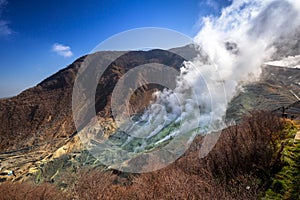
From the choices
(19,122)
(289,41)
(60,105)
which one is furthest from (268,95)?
(19,122)

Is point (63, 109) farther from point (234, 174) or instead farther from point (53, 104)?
point (234, 174)

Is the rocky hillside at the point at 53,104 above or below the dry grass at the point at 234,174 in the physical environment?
above

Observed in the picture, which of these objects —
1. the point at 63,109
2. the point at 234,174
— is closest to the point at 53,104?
the point at 63,109

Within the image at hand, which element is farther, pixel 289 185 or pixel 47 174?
pixel 47 174

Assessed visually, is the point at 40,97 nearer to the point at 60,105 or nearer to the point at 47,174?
the point at 60,105

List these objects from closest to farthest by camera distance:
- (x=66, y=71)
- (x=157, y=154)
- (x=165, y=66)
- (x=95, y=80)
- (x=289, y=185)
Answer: (x=289, y=185)
(x=157, y=154)
(x=165, y=66)
(x=95, y=80)
(x=66, y=71)

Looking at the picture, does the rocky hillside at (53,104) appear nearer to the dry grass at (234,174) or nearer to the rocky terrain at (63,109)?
the rocky terrain at (63,109)

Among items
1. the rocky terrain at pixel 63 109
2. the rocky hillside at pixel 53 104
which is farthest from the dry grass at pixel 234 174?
the rocky hillside at pixel 53 104

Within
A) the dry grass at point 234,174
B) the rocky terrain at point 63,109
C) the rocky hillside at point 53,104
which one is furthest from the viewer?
the rocky hillside at point 53,104

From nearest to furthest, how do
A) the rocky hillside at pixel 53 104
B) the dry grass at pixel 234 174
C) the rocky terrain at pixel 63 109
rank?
1. the dry grass at pixel 234 174
2. the rocky terrain at pixel 63 109
3. the rocky hillside at pixel 53 104

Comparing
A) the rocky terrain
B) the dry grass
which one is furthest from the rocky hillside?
the dry grass

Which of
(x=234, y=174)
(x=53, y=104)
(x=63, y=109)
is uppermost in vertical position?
(x=53, y=104)
